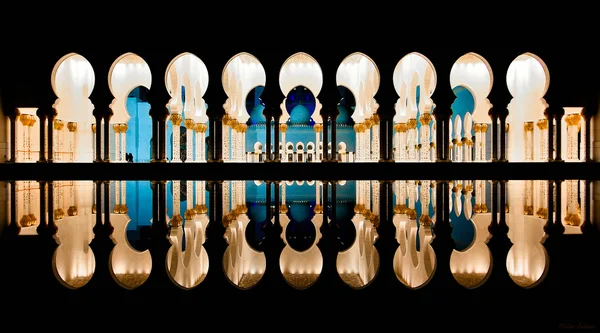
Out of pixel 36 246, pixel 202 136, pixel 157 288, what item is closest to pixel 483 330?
pixel 157 288

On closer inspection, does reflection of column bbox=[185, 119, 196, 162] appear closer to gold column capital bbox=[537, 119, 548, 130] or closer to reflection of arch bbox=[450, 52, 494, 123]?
reflection of arch bbox=[450, 52, 494, 123]

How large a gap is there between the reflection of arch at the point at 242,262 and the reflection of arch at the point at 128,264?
320 millimetres

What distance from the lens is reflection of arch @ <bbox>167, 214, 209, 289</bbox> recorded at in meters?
1.53

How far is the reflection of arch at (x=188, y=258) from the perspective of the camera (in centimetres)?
153

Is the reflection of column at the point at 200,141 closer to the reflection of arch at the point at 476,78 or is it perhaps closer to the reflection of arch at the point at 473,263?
the reflection of arch at the point at 476,78

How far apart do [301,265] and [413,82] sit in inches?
512

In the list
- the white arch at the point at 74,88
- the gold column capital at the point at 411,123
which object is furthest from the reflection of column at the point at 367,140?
the white arch at the point at 74,88

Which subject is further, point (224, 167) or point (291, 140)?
point (291, 140)

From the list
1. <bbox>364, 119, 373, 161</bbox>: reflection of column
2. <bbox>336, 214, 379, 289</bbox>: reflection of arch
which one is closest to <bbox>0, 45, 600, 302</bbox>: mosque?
<bbox>336, 214, 379, 289</bbox>: reflection of arch

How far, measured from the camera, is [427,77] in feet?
41.9

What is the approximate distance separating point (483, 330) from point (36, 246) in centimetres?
204
